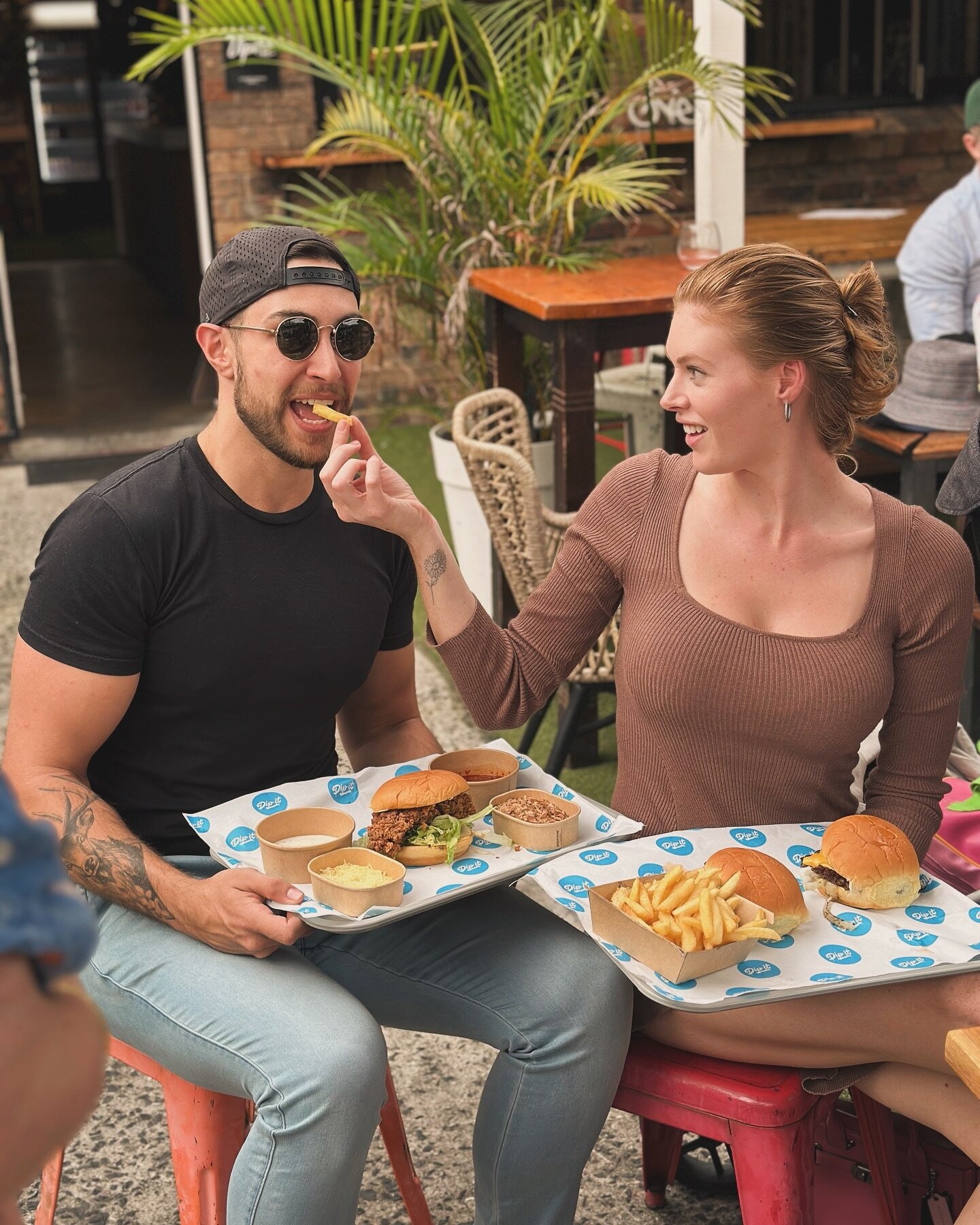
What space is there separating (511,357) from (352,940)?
2.82m

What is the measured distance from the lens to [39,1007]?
2.57 feet

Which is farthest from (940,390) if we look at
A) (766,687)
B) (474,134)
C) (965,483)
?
(766,687)

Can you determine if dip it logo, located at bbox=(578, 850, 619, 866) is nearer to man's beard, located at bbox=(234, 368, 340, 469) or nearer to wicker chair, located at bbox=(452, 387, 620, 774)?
man's beard, located at bbox=(234, 368, 340, 469)

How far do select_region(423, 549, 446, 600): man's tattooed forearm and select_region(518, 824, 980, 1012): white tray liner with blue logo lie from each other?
47 centimetres

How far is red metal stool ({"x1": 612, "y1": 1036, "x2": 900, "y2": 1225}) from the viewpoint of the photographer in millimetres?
1766

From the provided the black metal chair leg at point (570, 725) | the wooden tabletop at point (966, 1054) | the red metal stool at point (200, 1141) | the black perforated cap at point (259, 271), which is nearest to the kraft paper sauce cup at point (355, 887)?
the red metal stool at point (200, 1141)

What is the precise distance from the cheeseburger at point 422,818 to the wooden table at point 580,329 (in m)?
1.95

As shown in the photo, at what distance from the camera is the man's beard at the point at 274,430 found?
81.7 inches

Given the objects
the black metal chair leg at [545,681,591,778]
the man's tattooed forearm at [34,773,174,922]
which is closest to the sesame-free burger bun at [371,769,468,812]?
the man's tattooed forearm at [34,773,174,922]

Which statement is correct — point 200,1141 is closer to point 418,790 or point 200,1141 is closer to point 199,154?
point 418,790

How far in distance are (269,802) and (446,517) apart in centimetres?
441

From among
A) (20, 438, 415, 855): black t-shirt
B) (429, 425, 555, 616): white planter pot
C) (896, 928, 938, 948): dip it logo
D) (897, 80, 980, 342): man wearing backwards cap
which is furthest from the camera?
(897, 80, 980, 342): man wearing backwards cap

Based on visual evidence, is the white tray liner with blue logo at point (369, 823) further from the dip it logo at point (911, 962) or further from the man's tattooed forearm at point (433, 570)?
the dip it logo at point (911, 962)

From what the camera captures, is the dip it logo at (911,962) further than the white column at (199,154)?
No
